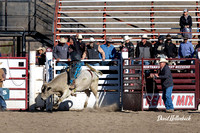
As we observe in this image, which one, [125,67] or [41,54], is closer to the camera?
[125,67]

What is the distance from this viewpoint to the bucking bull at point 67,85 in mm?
11797

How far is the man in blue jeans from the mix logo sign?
0.56m

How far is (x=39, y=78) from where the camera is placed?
12812 mm

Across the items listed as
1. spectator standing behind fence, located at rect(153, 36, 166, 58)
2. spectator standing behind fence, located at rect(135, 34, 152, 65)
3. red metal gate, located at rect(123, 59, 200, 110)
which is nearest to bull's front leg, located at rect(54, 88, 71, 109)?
red metal gate, located at rect(123, 59, 200, 110)

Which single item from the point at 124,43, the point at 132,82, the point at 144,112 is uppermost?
the point at 124,43

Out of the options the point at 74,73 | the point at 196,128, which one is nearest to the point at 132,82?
the point at 74,73

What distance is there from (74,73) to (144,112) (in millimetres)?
2177

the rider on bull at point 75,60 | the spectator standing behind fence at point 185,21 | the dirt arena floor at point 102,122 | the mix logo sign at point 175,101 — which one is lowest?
the dirt arena floor at point 102,122

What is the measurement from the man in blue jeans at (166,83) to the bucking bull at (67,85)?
1.75 meters

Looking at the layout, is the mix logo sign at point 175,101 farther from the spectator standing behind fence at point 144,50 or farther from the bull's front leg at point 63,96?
the bull's front leg at point 63,96

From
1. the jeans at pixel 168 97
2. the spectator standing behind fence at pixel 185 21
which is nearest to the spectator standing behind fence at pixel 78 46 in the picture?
the jeans at pixel 168 97

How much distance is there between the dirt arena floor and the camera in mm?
8734

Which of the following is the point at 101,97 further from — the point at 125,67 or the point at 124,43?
the point at 124,43

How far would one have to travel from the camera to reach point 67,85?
11.9m
